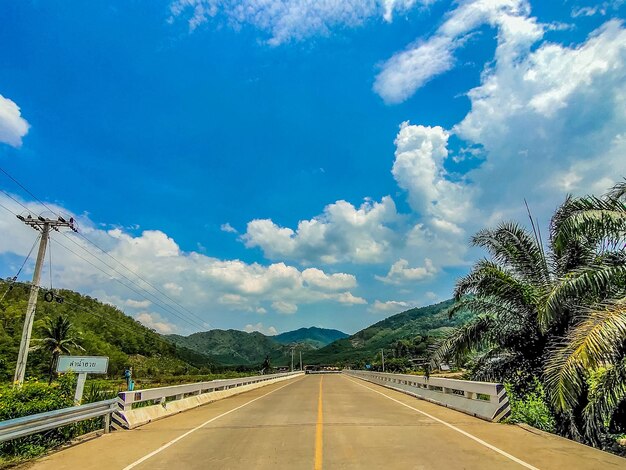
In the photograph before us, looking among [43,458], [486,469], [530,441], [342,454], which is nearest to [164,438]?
[43,458]

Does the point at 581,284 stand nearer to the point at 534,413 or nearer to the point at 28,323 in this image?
the point at 534,413

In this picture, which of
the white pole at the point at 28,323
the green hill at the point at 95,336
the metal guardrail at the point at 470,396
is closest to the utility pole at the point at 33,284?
the white pole at the point at 28,323

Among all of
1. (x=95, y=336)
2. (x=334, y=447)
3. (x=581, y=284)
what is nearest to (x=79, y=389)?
(x=334, y=447)

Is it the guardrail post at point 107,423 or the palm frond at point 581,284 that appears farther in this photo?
the guardrail post at point 107,423

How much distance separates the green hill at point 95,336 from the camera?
252ft

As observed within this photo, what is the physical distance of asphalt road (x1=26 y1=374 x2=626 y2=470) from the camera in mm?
7715

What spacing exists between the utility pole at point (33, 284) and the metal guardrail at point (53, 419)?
642 inches

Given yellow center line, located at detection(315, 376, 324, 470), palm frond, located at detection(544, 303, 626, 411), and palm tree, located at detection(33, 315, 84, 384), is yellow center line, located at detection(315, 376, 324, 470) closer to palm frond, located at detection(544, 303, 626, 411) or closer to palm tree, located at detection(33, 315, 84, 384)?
palm frond, located at detection(544, 303, 626, 411)

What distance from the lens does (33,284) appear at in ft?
85.8

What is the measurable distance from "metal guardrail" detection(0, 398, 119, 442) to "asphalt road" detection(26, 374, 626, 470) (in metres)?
0.59

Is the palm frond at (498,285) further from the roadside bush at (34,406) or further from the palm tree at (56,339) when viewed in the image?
the palm tree at (56,339)

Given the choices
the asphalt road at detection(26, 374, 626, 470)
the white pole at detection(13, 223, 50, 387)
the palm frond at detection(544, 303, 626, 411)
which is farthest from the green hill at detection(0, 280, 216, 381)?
the palm frond at detection(544, 303, 626, 411)

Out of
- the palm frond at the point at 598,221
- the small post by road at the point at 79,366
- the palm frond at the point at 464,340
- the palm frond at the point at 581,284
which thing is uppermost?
the palm frond at the point at 598,221

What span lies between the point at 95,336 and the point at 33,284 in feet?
362
